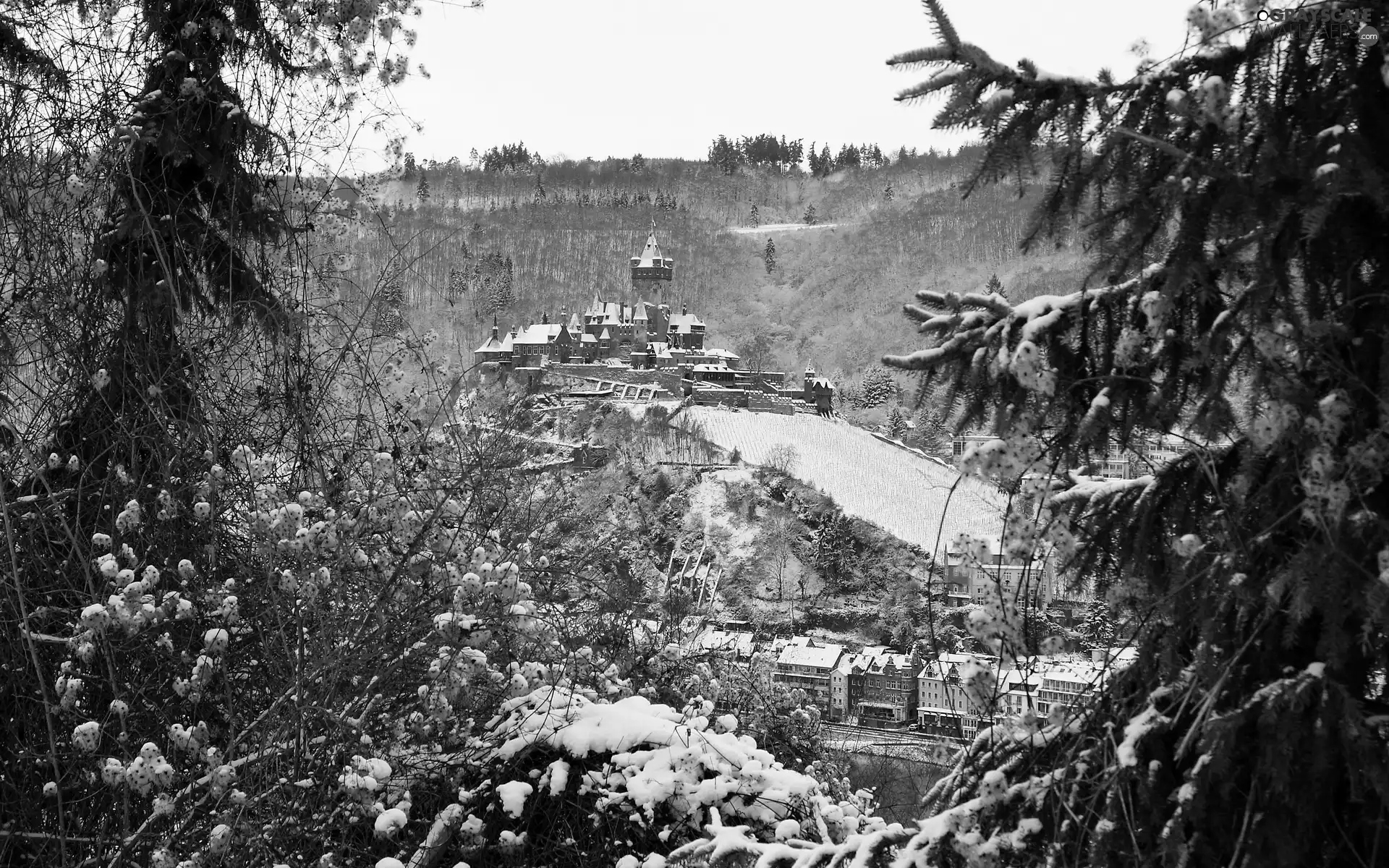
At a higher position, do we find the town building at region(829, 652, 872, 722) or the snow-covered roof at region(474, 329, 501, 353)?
the snow-covered roof at region(474, 329, 501, 353)

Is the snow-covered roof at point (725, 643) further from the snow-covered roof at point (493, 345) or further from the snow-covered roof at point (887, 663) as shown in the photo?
the snow-covered roof at point (493, 345)

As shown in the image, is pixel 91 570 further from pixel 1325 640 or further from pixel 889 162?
pixel 889 162

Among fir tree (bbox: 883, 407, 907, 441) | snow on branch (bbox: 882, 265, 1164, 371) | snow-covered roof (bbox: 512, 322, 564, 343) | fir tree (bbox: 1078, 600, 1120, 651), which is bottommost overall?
fir tree (bbox: 883, 407, 907, 441)

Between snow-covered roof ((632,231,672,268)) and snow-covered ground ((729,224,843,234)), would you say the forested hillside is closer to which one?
snow-covered ground ((729,224,843,234))

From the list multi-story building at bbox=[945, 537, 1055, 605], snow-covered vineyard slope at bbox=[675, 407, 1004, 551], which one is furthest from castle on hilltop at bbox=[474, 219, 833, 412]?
multi-story building at bbox=[945, 537, 1055, 605]

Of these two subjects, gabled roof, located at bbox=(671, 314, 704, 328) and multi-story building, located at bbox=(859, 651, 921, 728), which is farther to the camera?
gabled roof, located at bbox=(671, 314, 704, 328)
